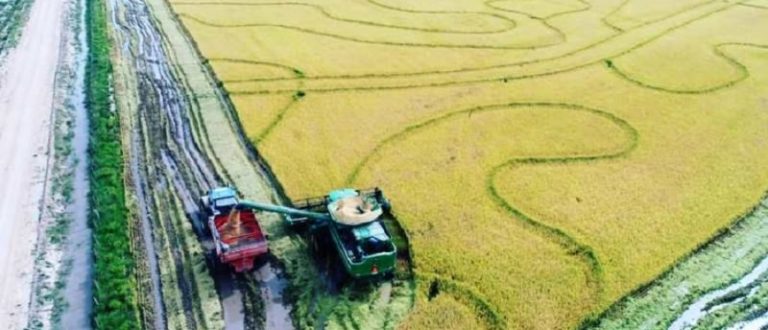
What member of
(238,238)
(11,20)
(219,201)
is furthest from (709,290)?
(11,20)

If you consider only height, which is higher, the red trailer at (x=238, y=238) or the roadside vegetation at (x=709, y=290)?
the red trailer at (x=238, y=238)

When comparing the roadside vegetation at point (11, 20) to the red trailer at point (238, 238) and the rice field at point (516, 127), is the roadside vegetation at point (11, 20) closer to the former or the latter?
the rice field at point (516, 127)

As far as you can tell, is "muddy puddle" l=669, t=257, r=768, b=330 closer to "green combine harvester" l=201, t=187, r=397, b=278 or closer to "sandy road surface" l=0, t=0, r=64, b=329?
"green combine harvester" l=201, t=187, r=397, b=278

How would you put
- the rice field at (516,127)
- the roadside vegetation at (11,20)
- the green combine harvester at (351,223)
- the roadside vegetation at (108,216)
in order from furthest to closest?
the roadside vegetation at (11,20) < the rice field at (516,127) < the green combine harvester at (351,223) < the roadside vegetation at (108,216)

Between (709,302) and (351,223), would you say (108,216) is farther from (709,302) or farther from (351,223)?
(709,302)

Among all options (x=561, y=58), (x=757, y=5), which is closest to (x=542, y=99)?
(x=561, y=58)

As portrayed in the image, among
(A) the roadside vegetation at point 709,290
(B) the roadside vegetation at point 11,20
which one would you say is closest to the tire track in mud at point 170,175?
(B) the roadside vegetation at point 11,20
